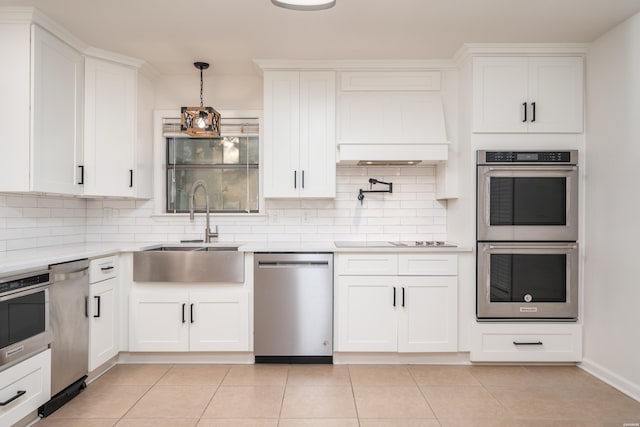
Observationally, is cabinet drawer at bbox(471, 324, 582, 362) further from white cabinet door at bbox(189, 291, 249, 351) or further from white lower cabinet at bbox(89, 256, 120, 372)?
white lower cabinet at bbox(89, 256, 120, 372)

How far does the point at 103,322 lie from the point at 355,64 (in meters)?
2.92

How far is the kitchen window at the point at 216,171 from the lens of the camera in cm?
418

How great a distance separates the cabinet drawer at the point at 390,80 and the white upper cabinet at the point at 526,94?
1.44ft

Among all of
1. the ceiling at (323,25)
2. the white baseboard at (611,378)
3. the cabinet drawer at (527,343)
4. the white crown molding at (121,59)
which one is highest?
the ceiling at (323,25)

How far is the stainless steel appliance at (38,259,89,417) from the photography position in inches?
102

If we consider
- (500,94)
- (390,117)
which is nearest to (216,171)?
(390,117)

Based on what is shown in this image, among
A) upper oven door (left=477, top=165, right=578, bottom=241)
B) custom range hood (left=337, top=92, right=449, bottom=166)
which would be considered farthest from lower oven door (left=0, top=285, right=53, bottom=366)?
upper oven door (left=477, top=165, right=578, bottom=241)

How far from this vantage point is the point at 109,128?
11.7 feet

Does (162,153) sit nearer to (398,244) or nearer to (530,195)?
(398,244)

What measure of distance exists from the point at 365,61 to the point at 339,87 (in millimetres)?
313

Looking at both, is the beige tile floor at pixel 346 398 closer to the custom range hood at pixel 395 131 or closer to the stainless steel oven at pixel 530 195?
the stainless steel oven at pixel 530 195

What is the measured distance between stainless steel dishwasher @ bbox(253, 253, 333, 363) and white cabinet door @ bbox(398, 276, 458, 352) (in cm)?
59

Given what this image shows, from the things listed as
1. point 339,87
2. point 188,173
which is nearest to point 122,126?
point 188,173

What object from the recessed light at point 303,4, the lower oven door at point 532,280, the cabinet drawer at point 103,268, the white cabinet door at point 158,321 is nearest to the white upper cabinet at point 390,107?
the lower oven door at point 532,280
